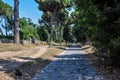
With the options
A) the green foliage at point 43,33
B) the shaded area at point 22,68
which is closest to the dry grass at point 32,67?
the shaded area at point 22,68

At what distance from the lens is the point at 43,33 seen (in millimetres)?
108188

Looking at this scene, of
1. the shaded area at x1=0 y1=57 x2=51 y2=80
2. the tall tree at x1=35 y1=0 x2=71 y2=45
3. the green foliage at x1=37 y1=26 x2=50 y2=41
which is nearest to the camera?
the shaded area at x1=0 y1=57 x2=51 y2=80

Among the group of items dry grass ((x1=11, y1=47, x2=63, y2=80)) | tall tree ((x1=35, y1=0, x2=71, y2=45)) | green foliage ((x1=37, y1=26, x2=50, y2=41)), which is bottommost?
dry grass ((x1=11, y1=47, x2=63, y2=80))

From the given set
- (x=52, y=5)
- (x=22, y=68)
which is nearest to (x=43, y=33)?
(x=52, y=5)

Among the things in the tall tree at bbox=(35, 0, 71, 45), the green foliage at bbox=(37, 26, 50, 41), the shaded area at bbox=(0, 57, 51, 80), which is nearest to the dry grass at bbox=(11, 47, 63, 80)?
the shaded area at bbox=(0, 57, 51, 80)

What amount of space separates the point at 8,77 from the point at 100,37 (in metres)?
6.04

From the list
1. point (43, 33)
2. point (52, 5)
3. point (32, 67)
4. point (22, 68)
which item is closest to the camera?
point (22, 68)

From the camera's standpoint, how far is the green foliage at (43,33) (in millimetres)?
105875

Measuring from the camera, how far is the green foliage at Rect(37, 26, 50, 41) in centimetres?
10588

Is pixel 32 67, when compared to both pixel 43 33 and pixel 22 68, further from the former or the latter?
pixel 43 33

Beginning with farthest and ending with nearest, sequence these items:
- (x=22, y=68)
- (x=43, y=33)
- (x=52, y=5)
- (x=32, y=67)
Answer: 1. (x=43, y=33)
2. (x=52, y=5)
3. (x=32, y=67)
4. (x=22, y=68)

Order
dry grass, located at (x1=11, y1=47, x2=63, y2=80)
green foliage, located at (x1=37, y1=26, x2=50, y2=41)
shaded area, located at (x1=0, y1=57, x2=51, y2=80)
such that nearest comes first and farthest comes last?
shaded area, located at (x1=0, y1=57, x2=51, y2=80) → dry grass, located at (x1=11, y1=47, x2=63, y2=80) → green foliage, located at (x1=37, y1=26, x2=50, y2=41)

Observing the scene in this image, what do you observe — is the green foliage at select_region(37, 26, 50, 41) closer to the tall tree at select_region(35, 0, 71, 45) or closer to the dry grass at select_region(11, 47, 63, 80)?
the tall tree at select_region(35, 0, 71, 45)

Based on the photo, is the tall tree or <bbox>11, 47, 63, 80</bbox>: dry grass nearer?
<bbox>11, 47, 63, 80</bbox>: dry grass
